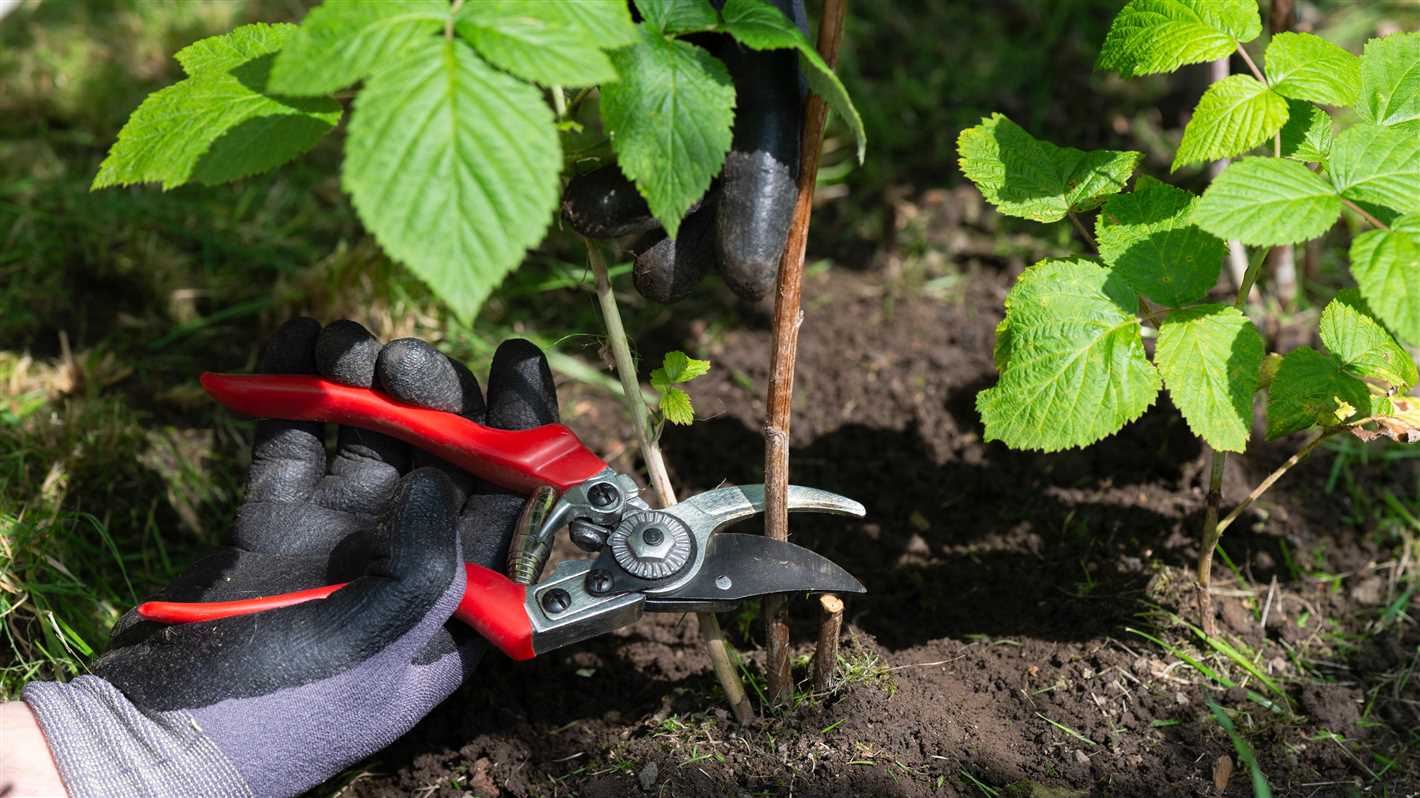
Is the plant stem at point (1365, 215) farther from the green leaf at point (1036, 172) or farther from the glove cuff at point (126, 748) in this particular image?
the glove cuff at point (126, 748)

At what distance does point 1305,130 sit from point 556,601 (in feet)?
4.31

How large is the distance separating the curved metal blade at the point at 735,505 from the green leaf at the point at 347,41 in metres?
0.78

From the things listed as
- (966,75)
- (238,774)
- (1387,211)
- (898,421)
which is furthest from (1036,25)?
(238,774)

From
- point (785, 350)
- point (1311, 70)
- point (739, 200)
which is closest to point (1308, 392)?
point (1311, 70)

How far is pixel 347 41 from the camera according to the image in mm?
1257

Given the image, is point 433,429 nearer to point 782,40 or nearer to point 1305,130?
point 782,40

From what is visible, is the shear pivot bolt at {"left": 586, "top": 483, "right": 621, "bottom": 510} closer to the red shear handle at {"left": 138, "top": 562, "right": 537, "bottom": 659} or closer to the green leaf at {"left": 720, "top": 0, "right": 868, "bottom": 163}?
the red shear handle at {"left": 138, "top": 562, "right": 537, "bottom": 659}

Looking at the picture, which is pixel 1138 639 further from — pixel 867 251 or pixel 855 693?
pixel 867 251

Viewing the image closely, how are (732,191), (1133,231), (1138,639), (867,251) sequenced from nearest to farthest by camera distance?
(732,191) < (1133,231) < (1138,639) < (867,251)

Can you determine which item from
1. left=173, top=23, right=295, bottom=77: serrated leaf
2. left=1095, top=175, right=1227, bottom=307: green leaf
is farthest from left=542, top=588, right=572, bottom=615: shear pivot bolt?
left=1095, top=175, right=1227, bottom=307: green leaf

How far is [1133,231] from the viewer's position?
67.8 inches

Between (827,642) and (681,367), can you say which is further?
(827,642)

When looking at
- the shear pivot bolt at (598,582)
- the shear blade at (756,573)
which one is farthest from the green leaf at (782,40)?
the shear pivot bolt at (598,582)

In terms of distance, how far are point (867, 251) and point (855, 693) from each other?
150 cm
